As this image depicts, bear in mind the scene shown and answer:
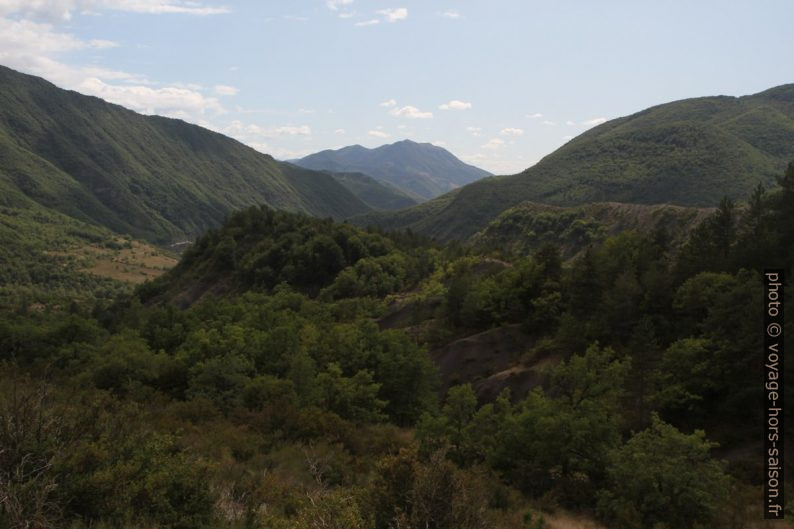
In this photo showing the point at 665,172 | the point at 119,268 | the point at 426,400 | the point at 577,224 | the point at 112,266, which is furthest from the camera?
the point at 112,266

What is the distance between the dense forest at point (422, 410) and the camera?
36.9 feet

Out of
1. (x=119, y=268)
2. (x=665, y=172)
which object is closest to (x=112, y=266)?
(x=119, y=268)

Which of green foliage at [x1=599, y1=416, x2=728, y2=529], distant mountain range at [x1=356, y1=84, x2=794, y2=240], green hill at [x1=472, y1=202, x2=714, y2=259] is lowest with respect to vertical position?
green foliage at [x1=599, y1=416, x2=728, y2=529]

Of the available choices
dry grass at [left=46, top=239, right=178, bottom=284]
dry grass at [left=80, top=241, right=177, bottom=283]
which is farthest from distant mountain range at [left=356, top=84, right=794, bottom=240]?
dry grass at [left=46, top=239, right=178, bottom=284]

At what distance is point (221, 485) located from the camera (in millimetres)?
14445

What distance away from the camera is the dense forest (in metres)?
11.2

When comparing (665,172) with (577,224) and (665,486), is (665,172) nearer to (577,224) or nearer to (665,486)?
(577,224)

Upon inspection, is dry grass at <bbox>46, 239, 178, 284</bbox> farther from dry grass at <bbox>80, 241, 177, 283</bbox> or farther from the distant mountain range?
the distant mountain range

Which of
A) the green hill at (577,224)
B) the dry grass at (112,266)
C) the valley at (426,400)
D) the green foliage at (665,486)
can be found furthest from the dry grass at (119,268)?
the green foliage at (665,486)

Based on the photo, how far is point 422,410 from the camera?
33062 millimetres

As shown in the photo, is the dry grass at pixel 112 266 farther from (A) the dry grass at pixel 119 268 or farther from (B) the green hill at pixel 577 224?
(B) the green hill at pixel 577 224

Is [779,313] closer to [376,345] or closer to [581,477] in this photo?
[581,477]

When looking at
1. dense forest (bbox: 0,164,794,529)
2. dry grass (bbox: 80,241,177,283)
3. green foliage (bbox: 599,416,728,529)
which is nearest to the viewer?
dense forest (bbox: 0,164,794,529)

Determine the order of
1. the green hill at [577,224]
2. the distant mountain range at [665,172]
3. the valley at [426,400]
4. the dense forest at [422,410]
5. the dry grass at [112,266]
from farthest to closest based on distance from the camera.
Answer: the dry grass at [112,266], the distant mountain range at [665,172], the green hill at [577,224], the valley at [426,400], the dense forest at [422,410]
